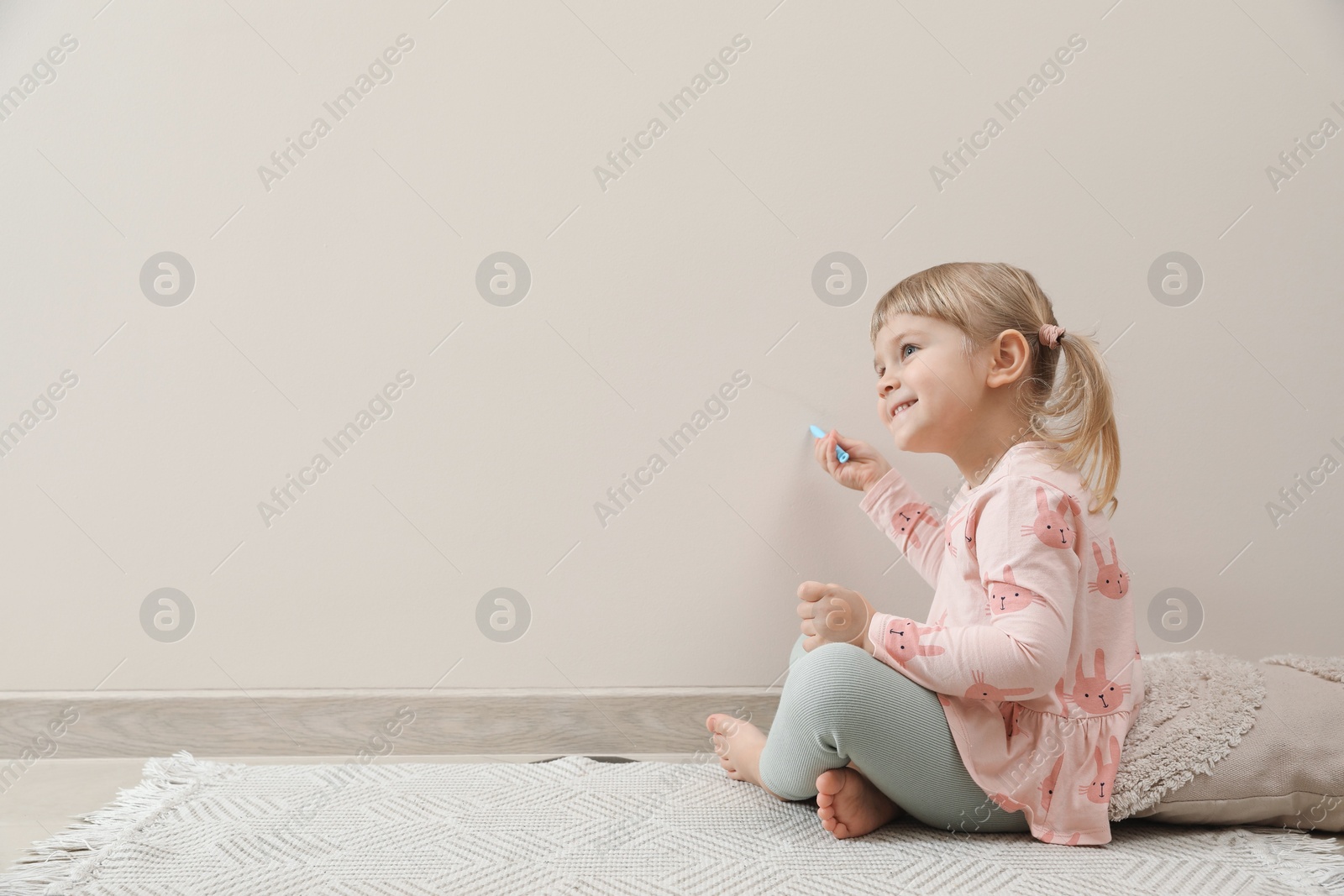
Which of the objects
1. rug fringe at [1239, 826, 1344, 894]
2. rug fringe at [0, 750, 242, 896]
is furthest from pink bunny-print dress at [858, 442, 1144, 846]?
rug fringe at [0, 750, 242, 896]

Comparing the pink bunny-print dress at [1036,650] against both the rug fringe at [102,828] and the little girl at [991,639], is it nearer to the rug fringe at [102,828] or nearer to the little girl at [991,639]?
the little girl at [991,639]

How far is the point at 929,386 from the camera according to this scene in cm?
91

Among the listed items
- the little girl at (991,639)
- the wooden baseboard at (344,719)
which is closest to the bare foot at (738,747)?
the little girl at (991,639)

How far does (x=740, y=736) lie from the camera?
961mm

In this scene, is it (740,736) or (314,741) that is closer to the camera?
(740,736)

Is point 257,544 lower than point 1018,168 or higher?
lower

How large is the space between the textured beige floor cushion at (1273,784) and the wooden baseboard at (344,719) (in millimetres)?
459

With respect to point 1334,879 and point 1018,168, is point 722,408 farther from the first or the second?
point 1334,879

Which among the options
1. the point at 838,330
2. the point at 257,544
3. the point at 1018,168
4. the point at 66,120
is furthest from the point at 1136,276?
the point at 66,120

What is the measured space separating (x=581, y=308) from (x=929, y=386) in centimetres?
44

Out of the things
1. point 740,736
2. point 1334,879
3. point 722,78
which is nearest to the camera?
point 1334,879

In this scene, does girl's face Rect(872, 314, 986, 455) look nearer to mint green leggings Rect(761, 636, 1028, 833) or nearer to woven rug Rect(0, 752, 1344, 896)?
mint green leggings Rect(761, 636, 1028, 833)

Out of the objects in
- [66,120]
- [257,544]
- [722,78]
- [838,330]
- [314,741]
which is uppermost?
[722,78]

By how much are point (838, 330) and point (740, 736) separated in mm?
501
